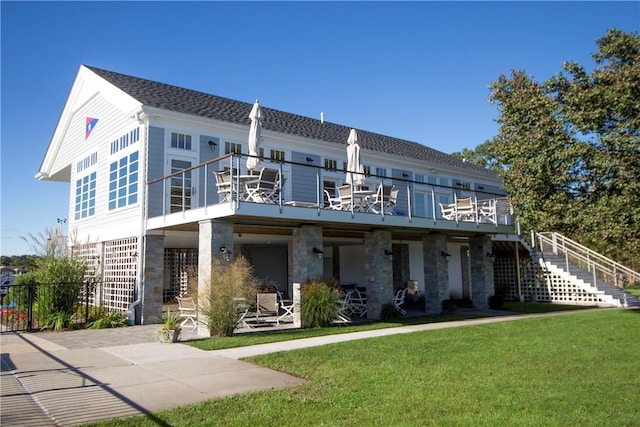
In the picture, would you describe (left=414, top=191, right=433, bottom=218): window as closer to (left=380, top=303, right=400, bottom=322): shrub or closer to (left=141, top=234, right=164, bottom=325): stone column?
(left=380, top=303, right=400, bottom=322): shrub

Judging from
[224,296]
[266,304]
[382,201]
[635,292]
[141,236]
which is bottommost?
[635,292]

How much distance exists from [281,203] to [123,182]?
7174 millimetres

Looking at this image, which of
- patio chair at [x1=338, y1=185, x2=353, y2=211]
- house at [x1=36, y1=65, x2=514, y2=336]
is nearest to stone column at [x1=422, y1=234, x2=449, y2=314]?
house at [x1=36, y1=65, x2=514, y2=336]

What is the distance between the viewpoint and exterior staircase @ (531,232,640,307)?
737 inches

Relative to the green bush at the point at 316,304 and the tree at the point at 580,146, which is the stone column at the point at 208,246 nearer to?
the green bush at the point at 316,304

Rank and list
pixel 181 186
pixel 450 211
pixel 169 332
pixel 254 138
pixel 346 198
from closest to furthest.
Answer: pixel 169 332
pixel 254 138
pixel 346 198
pixel 181 186
pixel 450 211

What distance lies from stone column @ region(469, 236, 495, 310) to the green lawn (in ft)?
25.5

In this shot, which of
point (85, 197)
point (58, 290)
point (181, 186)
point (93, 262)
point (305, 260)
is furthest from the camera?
point (85, 197)

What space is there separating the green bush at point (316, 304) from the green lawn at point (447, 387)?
8.93 ft

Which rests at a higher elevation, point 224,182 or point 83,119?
point 83,119

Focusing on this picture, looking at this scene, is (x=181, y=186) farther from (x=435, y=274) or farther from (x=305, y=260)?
(x=435, y=274)

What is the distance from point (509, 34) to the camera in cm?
1426

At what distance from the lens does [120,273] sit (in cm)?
1539

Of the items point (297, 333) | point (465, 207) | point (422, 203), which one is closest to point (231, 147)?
point (297, 333)
